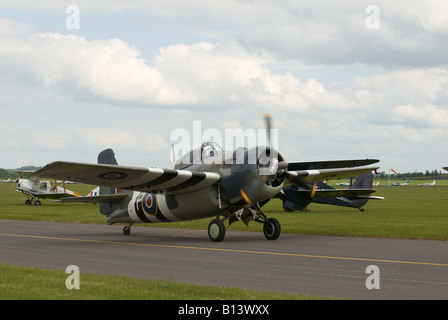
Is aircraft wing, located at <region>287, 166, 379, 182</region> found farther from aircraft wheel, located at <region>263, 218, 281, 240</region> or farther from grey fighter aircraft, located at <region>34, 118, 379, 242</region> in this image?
aircraft wheel, located at <region>263, 218, 281, 240</region>

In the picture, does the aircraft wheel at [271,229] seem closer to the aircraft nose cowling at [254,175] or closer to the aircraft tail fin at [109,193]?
the aircraft nose cowling at [254,175]

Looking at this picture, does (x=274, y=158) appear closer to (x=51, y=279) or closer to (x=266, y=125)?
(x=266, y=125)

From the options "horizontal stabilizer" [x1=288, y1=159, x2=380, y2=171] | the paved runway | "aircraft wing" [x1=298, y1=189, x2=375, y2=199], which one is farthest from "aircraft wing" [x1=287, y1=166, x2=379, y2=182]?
"aircraft wing" [x1=298, y1=189, x2=375, y2=199]

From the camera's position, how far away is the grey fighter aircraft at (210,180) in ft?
55.6

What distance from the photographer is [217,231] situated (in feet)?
58.6

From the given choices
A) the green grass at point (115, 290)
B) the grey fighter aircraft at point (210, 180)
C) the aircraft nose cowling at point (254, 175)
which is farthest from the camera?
the aircraft nose cowling at point (254, 175)

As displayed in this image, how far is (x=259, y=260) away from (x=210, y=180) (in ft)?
15.7

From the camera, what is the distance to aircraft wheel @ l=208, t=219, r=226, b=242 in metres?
17.8

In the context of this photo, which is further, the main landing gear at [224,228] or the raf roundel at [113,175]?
the main landing gear at [224,228]

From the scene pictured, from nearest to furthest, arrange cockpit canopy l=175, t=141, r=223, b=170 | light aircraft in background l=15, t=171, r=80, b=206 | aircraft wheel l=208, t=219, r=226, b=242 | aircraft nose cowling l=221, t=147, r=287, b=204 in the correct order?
1. aircraft nose cowling l=221, t=147, r=287, b=204
2. aircraft wheel l=208, t=219, r=226, b=242
3. cockpit canopy l=175, t=141, r=223, b=170
4. light aircraft in background l=15, t=171, r=80, b=206

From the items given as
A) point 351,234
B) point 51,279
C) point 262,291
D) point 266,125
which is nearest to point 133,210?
point 266,125

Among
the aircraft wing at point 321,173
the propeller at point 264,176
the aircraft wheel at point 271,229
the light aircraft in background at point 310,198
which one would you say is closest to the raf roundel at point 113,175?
the propeller at point 264,176

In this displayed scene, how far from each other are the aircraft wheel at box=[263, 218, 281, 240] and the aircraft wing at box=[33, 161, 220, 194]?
2.37 metres
